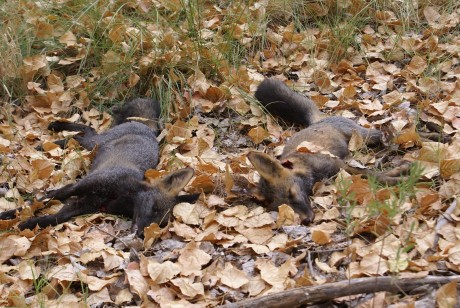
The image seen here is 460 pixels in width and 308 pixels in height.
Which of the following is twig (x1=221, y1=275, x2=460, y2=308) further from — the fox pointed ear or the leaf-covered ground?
the fox pointed ear

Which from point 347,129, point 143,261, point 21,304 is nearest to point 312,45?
point 347,129

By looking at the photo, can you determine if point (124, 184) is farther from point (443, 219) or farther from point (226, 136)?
point (443, 219)

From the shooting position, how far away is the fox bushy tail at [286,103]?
5.43 meters

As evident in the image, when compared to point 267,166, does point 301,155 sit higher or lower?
lower

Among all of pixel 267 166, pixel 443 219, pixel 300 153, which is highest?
pixel 443 219

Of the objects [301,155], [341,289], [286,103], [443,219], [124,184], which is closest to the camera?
[341,289]

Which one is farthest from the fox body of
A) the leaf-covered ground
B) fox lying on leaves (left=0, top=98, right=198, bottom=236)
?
fox lying on leaves (left=0, top=98, right=198, bottom=236)

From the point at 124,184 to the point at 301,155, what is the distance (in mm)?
1346

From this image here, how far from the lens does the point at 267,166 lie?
4.44 m

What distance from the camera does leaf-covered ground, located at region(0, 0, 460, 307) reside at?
3463 mm

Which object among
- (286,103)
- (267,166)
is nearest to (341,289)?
(267,166)

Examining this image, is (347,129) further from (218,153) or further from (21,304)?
(21,304)

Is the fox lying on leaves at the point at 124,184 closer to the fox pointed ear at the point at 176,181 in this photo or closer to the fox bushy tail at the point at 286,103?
the fox pointed ear at the point at 176,181

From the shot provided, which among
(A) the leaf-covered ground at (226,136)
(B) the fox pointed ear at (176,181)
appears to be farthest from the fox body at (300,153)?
(B) the fox pointed ear at (176,181)
